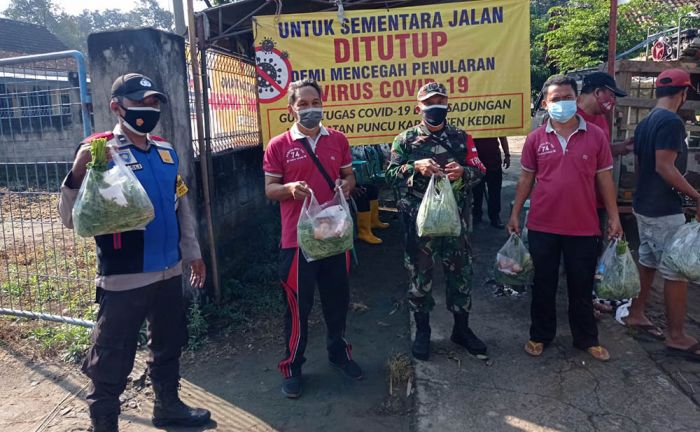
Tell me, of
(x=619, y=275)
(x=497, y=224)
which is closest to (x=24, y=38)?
(x=497, y=224)

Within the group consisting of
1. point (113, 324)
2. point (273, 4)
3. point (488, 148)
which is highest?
point (273, 4)

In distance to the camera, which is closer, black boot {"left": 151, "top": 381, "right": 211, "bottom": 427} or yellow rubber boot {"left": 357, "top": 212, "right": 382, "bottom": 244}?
black boot {"left": 151, "top": 381, "right": 211, "bottom": 427}

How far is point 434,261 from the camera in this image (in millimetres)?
3557

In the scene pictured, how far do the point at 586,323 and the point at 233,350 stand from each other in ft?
8.44

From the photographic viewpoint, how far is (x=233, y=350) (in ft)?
13.0

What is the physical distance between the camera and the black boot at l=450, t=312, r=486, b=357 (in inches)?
143

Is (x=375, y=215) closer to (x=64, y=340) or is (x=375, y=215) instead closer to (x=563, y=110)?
(x=563, y=110)

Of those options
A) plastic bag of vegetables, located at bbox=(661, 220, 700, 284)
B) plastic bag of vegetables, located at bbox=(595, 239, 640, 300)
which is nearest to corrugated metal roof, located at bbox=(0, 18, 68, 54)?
plastic bag of vegetables, located at bbox=(595, 239, 640, 300)

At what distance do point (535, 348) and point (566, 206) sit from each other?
3.42 feet

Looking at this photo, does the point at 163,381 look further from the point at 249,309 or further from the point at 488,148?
the point at 488,148

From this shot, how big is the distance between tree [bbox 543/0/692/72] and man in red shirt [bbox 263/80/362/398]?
14834 millimetres

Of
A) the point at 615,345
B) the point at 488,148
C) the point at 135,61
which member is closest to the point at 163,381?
the point at 135,61

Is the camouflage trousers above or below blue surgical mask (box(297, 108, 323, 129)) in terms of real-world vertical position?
below

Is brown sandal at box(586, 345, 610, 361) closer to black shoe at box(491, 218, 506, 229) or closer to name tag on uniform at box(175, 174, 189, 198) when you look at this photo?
name tag on uniform at box(175, 174, 189, 198)
